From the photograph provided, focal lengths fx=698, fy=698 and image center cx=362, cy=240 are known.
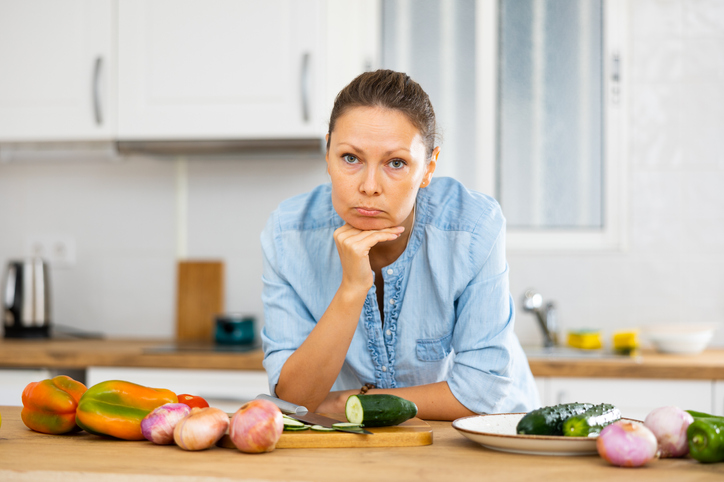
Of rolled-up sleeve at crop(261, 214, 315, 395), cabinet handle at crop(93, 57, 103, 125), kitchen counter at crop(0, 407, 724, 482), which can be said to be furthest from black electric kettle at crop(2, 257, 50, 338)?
kitchen counter at crop(0, 407, 724, 482)

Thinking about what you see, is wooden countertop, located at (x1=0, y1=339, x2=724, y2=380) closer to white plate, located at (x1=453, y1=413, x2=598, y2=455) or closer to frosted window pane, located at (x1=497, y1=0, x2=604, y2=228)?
frosted window pane, located at (x1=497, y1=0, x2=604, y2=228)

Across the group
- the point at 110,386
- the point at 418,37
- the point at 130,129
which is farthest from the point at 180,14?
the point at 110,386

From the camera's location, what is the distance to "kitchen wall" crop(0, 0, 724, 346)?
8.67ft

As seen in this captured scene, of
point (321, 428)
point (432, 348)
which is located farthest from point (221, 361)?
point (321, 428)

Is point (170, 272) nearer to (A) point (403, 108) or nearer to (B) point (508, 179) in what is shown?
(B) point (508, 179)

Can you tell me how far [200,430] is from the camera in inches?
36.7

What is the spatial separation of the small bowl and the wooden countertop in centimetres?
3

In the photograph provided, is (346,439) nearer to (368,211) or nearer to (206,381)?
(368,211)

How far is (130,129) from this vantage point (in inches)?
99.3

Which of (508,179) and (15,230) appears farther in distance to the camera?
(15,230)

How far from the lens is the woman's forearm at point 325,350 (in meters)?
1.31

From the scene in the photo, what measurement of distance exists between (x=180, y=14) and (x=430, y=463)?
6.85 feet

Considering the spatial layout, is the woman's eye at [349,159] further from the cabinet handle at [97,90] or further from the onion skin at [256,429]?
the cabinet handle at [97,90]

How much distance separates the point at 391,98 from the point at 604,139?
1.72 meters
